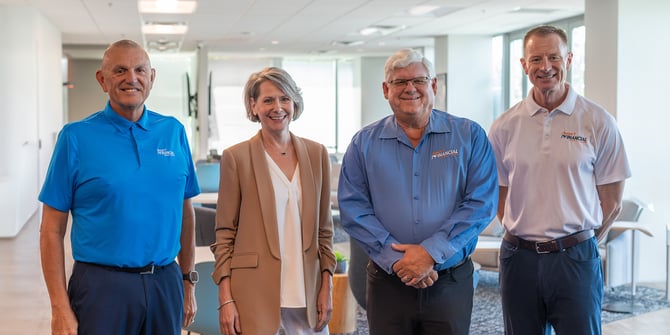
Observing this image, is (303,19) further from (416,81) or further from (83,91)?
(83,91)

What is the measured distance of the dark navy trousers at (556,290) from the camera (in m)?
3.31

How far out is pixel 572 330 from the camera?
10.9 ft

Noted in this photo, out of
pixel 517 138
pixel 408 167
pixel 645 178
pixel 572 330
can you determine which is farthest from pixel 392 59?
pixel 645 178

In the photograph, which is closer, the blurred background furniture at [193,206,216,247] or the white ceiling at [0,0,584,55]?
the blurred background furniture at [193,206,216,247]

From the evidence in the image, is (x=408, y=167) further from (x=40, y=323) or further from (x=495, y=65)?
(x=495, y=65)

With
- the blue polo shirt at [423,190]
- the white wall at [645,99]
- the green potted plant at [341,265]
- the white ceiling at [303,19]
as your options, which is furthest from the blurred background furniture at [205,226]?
the white ceiling at [303,19]

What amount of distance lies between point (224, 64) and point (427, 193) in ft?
71.3

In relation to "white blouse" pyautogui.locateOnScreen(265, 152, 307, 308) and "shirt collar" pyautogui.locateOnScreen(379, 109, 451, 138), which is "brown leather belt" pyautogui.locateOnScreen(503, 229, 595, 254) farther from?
"white blouse" pyautogui.locateOnScreen(265, 152, 307, 308)

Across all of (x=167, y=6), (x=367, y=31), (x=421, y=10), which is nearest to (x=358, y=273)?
(x=421, y=10)

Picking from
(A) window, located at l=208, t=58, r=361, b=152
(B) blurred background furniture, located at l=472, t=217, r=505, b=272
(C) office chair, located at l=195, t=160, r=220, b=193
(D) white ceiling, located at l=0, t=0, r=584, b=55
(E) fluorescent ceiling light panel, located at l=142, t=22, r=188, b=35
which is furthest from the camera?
(A) window, located at l=208, t=58, r=361, b=152

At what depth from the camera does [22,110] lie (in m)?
12.0

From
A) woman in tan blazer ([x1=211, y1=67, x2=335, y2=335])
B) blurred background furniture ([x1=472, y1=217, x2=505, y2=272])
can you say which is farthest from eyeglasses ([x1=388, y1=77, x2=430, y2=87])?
blurred background furniture ([x1=472, y1=217, x2=505, y2=272])

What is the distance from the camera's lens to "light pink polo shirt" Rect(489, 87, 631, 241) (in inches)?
132

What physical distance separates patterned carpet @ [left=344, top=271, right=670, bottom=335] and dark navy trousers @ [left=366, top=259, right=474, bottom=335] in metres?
3.23
